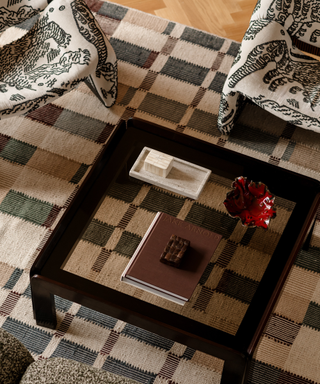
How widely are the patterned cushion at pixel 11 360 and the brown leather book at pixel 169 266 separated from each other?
318 millimetres

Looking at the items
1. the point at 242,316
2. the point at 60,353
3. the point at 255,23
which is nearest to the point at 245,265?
the point at 242,316

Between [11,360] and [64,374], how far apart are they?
12cm

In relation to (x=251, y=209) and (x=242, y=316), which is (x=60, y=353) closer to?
(x=242, y=316)

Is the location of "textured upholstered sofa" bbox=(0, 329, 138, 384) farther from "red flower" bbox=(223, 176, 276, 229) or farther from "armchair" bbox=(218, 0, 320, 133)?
"armchair" bbox=(218, 0, 320, 133)

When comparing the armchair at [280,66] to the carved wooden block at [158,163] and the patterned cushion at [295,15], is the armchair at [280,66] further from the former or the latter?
the carved wooden block at [158,163]

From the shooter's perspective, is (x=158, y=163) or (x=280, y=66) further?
(x=280, y=66)

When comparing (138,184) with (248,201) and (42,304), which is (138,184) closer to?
(248,201)

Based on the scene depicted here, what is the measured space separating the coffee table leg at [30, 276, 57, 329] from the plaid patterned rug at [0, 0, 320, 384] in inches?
1.8

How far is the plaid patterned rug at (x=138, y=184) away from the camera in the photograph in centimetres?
138

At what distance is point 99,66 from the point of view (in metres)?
1.68

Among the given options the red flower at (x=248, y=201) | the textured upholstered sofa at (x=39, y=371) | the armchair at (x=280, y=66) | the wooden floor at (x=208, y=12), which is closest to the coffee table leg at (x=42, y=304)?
the textured upholstered sofa at (x=39, y=371)

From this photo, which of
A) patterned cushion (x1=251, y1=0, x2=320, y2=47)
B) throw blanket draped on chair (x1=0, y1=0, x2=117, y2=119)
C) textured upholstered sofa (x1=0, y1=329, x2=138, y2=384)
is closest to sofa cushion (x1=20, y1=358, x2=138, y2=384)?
textured upholstered sofa (x1=0, y1=329, x2=138, y2=384)

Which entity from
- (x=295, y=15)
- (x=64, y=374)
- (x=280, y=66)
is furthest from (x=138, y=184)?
(x=295, y=15)

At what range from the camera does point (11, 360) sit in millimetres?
972
